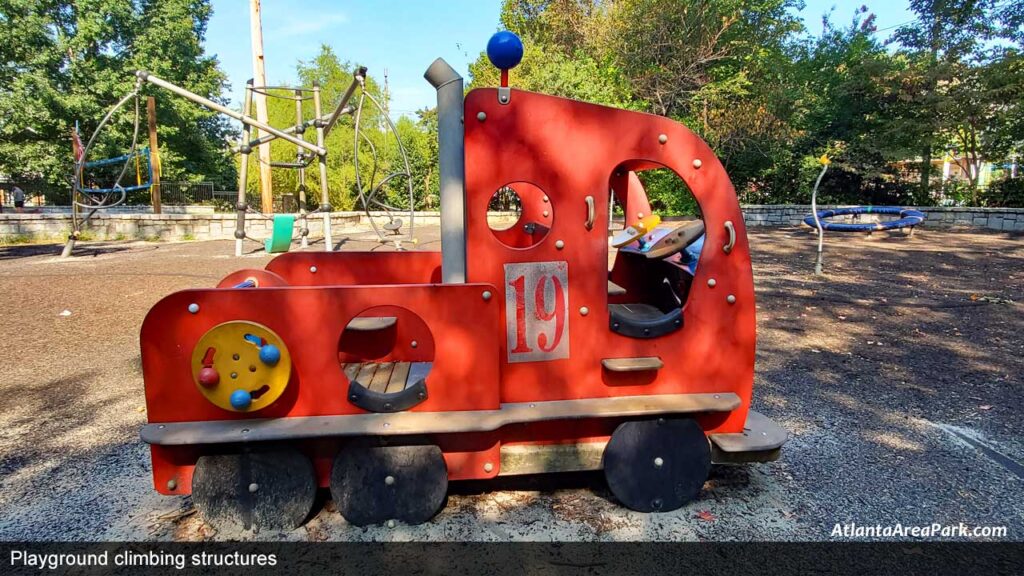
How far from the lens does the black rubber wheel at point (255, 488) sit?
233 centimetres

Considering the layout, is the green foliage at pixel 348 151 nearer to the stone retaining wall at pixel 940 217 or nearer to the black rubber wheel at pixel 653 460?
the stone retaining wall at pixel 940 217

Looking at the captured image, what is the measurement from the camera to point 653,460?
8.25 feet

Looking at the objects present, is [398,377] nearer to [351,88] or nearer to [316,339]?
[316,339]

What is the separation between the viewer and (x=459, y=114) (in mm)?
2459

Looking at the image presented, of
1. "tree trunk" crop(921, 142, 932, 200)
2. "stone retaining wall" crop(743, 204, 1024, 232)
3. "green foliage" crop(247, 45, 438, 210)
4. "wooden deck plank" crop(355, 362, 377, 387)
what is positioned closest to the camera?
"wooden deck plank" crop(355, 362, 377, 387)

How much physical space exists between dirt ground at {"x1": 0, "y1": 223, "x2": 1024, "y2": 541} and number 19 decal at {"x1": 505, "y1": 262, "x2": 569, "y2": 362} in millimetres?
739

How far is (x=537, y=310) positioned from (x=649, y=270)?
4.64ft

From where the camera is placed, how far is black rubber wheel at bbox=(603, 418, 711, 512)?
2510mm

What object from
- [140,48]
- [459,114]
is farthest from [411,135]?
[459,114]

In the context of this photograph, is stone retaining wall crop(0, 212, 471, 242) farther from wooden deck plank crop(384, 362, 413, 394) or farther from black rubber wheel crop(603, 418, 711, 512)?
black rubber wheel crop(603, 418, 711, 512)

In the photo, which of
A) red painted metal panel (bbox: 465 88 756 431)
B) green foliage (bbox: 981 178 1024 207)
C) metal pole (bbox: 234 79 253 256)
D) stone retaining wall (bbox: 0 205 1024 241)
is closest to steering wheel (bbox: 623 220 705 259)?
red painted metal panel (bbox: 465 88 756 431)

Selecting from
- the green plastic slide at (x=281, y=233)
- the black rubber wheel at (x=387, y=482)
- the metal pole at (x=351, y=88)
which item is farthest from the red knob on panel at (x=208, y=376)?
the green plastic slide at (x=281, y=233)

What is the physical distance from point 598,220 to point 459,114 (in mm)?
770
